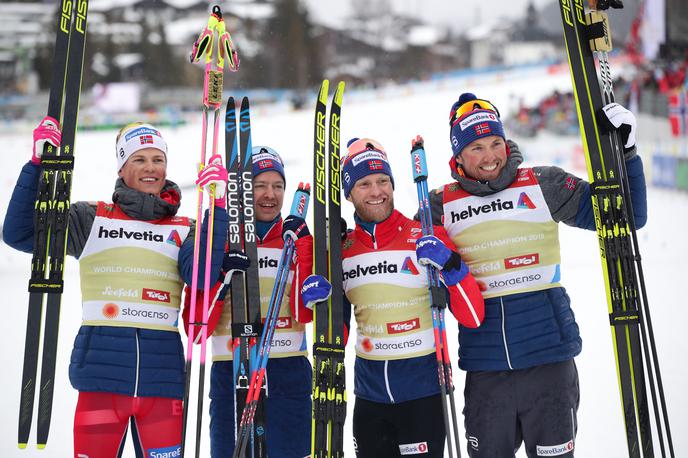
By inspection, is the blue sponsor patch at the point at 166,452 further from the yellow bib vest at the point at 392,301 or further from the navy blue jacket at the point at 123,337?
the yellow bib vest at the point at 392,301

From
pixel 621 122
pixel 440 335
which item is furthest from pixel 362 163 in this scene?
pixel 621 122

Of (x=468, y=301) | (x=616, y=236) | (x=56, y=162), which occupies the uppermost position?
(x=56, y=162)

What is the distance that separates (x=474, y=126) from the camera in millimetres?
2758

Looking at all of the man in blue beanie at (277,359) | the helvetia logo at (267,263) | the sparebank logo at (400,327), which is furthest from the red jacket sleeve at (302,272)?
the sparebank logo at (400,327)

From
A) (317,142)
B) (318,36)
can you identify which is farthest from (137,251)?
(318,36)

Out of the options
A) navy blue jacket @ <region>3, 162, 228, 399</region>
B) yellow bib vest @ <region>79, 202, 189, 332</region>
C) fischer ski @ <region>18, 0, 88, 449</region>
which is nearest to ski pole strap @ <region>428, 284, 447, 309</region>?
navy blue jacket @ <region>3, 162, 228, 399</region>

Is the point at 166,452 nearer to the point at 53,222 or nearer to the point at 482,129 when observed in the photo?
the point at 53,222

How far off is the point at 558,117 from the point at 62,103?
1508 cm

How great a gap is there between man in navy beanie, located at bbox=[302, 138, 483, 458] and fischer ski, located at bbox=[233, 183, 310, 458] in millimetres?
211

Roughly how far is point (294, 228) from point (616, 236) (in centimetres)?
122

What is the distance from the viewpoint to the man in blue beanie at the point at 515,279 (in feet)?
8.44

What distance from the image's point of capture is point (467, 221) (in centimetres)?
Result: 275

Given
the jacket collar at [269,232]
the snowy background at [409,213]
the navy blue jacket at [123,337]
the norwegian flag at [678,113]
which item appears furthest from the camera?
the norwegian flag at [678,113]

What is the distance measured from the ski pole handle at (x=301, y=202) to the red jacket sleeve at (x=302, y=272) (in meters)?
0.14
